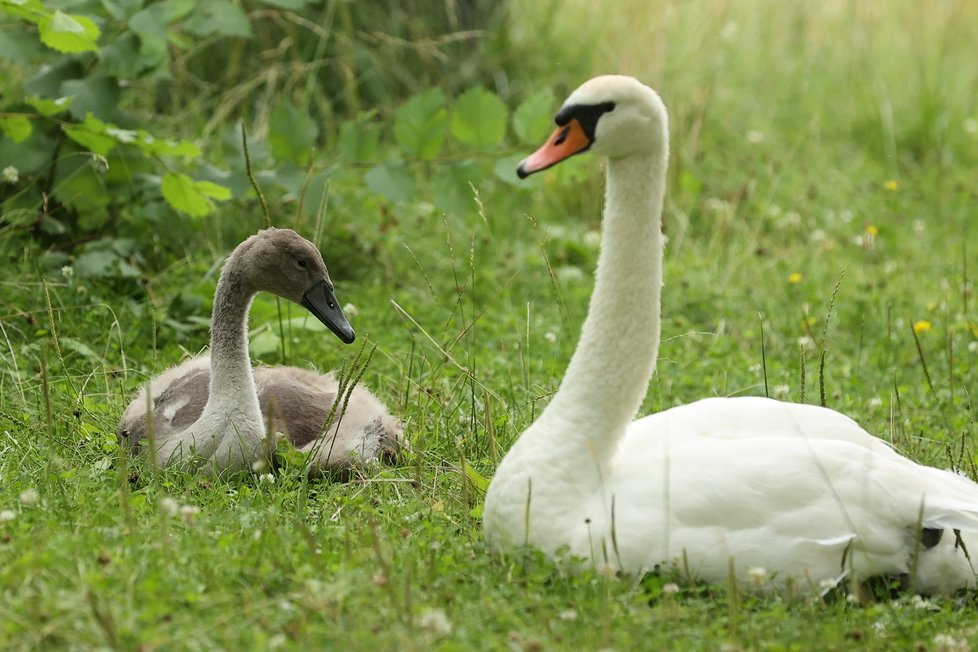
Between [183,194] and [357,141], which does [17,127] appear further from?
[357,141]

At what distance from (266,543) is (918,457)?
2566mm

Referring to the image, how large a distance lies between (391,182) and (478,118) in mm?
508

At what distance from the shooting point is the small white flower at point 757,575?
3539 mm

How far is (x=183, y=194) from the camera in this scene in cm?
584

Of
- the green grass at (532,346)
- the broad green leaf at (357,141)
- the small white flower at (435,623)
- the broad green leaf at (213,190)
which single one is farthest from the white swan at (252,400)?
the broad green leaf at (357,141)

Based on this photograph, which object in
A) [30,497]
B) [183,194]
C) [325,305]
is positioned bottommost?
[30,497]

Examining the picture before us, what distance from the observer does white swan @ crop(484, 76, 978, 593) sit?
362cm

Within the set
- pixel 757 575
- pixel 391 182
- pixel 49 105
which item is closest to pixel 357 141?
pixel 391 182

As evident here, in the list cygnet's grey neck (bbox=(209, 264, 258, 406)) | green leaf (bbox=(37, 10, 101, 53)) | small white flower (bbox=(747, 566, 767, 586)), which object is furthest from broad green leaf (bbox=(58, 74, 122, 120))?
small white flower (bbox=(747, 566, 767, 586))

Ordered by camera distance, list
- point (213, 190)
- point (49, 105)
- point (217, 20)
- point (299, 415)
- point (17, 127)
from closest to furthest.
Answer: point (299, 415) → point (213, 190) → point (49, 105) → point (17, 127) → point (217, 20)

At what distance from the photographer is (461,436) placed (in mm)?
5027

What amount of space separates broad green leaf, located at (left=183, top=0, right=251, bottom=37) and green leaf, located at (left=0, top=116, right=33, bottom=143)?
87 cm

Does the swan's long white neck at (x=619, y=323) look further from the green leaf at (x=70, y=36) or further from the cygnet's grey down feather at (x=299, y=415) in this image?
the green leaf at (x=70, y=36)

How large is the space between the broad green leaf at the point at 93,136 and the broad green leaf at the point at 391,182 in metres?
1.16
